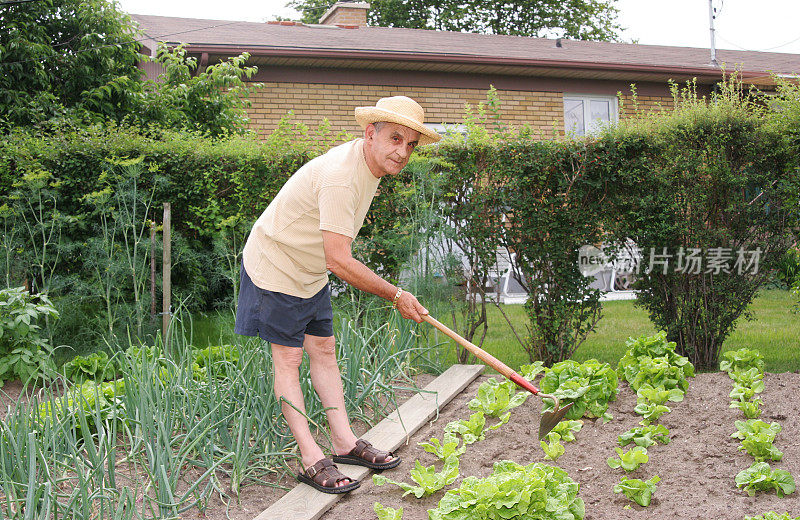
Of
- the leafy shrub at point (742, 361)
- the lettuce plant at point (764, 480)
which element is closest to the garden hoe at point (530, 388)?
the lettuce plant at point (764, 480)

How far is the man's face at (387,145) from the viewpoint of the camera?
309 centimetres

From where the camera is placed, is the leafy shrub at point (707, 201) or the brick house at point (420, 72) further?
the brick house at point (420, 72)

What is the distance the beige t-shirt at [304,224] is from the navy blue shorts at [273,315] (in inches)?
1.5

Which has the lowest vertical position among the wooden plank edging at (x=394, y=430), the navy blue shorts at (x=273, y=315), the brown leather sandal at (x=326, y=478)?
the wooden plank edging at (x=394, y=430)

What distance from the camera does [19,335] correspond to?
4641mm

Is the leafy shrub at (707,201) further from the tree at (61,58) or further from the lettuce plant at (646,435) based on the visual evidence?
the tree at (61,58)

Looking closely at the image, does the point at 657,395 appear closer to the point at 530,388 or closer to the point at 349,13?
the point at 530,388

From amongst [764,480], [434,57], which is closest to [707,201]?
[764,480]

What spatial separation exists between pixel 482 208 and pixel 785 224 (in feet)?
7.80

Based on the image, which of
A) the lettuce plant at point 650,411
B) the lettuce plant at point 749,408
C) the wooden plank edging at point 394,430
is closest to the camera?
the wooden plank edging at point 394,430

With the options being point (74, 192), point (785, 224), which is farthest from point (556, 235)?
point (74, 192)

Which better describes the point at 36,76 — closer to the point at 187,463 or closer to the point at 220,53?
the point at 220,53

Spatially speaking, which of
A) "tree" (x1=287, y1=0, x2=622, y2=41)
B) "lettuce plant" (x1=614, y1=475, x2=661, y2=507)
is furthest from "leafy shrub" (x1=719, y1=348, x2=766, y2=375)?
"tree" (x1=287, y1=0, x2=622, y2=41)

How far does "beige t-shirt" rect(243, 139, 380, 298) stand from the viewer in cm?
303
